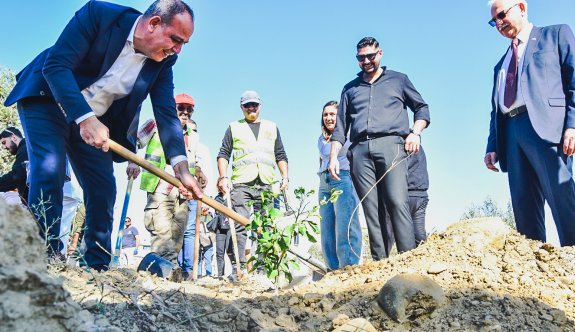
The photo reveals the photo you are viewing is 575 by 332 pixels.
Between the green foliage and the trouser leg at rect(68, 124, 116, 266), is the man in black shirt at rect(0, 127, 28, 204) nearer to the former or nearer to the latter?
the trouser leg at rect(68, 124, 116, 266)

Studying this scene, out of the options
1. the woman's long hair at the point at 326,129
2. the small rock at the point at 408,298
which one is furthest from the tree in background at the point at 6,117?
the small rock at the point at 408,298

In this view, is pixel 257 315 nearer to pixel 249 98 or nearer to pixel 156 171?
pixel 156 171

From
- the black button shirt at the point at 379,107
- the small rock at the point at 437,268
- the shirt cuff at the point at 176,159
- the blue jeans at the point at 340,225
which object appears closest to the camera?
the small rock at the point at 437,268

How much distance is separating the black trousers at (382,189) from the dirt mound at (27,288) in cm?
298

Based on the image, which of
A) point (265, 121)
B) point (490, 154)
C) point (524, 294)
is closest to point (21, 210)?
point (524, 294)

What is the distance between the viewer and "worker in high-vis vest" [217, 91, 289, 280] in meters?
6.01

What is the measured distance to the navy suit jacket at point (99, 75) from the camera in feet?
10.3

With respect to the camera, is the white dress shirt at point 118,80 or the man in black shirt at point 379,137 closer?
the white dress shirt at point 118,80

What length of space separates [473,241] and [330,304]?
3.77ft

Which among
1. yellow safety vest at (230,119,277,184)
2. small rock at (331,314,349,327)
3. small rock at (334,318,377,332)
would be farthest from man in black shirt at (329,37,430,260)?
small rock at (334,318,377,332)

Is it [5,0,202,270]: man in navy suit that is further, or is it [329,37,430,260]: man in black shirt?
[329,37,430,260]: man in black shirt

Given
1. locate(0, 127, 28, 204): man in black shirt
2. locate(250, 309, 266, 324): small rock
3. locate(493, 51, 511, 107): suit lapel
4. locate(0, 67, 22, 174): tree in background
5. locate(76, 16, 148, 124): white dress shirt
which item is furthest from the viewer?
locate(0, 67, 22, 174): tree in background

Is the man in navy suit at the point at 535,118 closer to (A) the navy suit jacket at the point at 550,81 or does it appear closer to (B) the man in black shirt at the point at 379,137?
(A) the navy suit jacket at the point at 550,81

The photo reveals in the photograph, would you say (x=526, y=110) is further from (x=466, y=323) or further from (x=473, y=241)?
(x=466, y=323)
